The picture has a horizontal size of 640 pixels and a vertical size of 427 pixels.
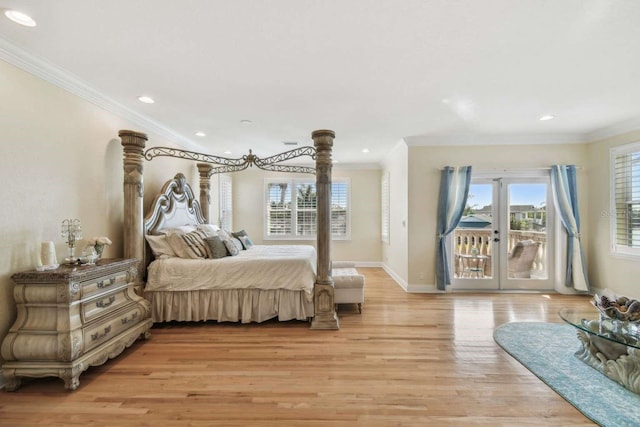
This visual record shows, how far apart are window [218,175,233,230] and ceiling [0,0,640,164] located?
267 centimetres

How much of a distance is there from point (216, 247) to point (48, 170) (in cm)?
183

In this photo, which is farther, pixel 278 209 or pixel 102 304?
pixel 278 209

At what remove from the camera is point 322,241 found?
3.53 metres

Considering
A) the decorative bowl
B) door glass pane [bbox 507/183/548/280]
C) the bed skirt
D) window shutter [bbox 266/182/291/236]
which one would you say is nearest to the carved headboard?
the bed skirt

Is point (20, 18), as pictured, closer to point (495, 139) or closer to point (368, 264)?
point (495, 139)

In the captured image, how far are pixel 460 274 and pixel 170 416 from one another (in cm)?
466

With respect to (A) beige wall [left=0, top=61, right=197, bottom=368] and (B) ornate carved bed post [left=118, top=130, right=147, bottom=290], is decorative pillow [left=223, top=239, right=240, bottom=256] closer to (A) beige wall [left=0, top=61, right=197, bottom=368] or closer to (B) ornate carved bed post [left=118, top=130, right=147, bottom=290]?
(B) ornate carved bed post [left=118, top=130, right=147, bottom=290]

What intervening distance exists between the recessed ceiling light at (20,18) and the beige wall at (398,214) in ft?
15.3

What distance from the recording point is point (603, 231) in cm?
455

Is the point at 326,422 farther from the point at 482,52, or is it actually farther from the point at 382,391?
the point at 482,52

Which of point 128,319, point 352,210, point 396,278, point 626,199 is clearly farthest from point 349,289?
point 626,199

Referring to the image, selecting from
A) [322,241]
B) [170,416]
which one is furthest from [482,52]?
[170,416]

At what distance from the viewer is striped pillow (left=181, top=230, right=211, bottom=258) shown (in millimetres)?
3735

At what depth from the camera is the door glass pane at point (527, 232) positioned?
16.2ft
